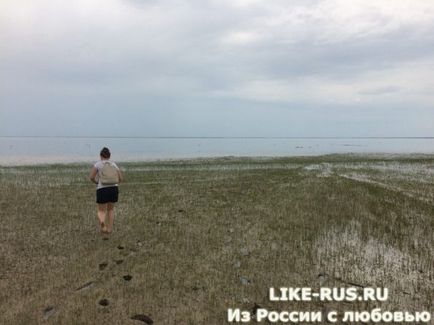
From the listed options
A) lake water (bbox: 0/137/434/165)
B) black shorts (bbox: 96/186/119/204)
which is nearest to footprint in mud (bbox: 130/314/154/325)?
black shorts (bbox: 96/186/119/204)

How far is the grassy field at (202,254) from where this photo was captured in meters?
7.24

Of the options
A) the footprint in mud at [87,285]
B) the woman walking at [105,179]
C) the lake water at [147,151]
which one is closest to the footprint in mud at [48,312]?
the footprint in mud at [87,285]

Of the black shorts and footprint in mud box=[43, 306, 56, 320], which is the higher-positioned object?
the black shorts

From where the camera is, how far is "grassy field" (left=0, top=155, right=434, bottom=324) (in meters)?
7.24

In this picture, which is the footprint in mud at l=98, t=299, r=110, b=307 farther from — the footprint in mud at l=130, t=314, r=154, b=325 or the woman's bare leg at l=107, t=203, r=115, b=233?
the woman's bare leg at l=107, t=203, r=115, b=233

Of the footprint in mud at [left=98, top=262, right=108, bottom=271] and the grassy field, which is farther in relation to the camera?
the footprint in mud at [left=98, top=262, right=108, bottom=271]

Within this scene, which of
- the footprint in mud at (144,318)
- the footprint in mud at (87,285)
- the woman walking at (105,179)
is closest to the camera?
the footprint in mud at (144,318)

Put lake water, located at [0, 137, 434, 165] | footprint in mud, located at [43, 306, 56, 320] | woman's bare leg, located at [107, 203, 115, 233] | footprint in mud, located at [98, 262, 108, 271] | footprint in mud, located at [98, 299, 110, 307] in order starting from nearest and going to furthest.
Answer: footprint in mud, located at [43, 306, 56, 320], footprint in mud, located at [98, 299, 110, 307], footprint in mud, located at [98, 262, 108, 271], woman's bare leg, located at [107, 203, 115, 233], lake water, located at [0, 137, 434, 165]

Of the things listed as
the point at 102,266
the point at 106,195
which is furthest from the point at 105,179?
the point at 102,266

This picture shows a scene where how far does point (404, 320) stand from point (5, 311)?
22.4 ft

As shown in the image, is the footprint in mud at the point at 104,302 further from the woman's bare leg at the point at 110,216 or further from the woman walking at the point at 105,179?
the woman's bare leg at the point at 110,216

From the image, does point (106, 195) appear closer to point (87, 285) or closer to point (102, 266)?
point (102, 266)

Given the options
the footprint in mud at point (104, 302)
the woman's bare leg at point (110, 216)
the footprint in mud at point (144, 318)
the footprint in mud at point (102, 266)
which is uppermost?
the woman's bare leg at point (110, 216)

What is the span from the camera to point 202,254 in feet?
33.3
